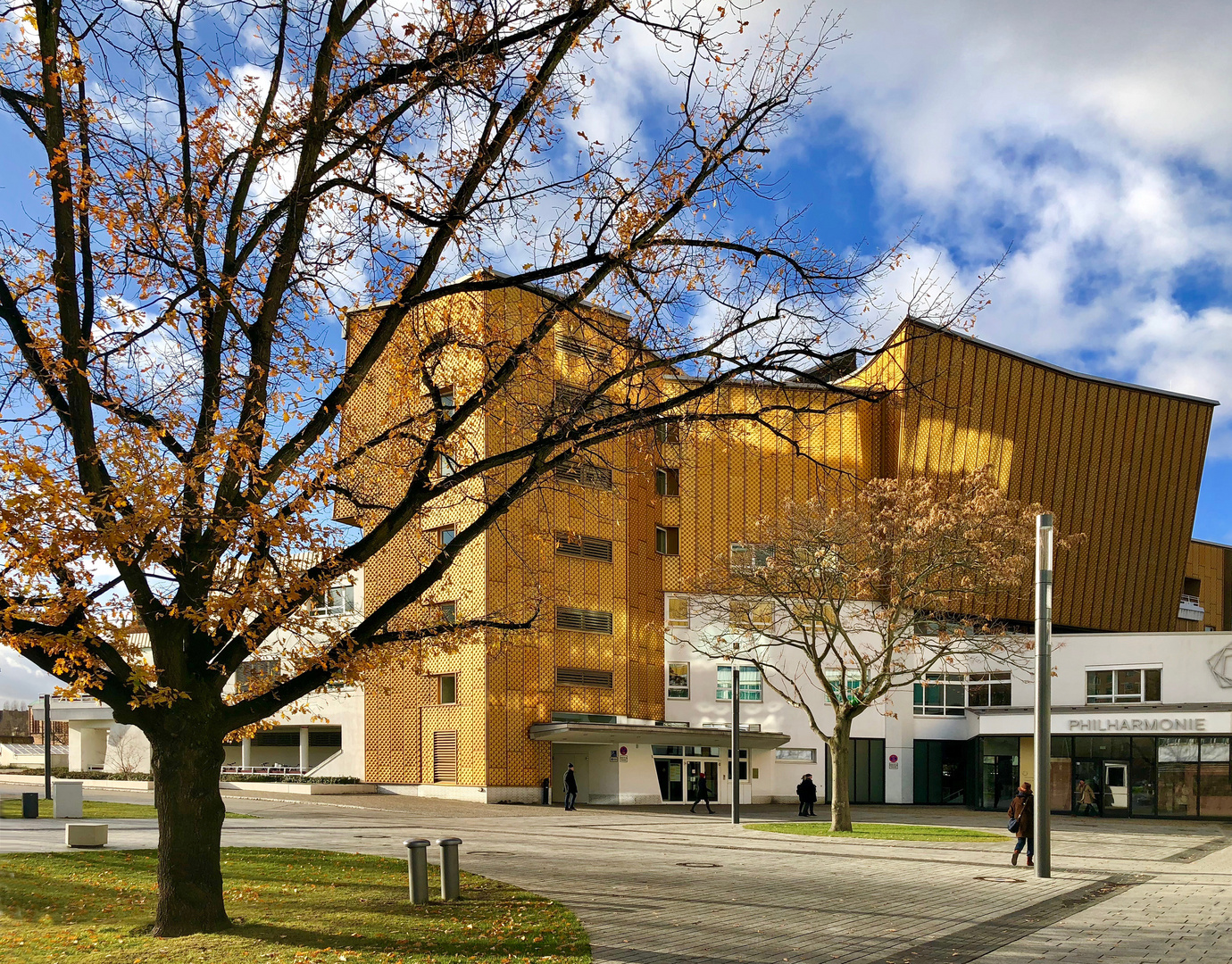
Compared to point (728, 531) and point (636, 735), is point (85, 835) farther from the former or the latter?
point (728, 531)

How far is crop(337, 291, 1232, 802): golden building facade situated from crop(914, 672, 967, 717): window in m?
4.49

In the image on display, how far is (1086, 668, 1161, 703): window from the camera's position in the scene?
4556 centimetres

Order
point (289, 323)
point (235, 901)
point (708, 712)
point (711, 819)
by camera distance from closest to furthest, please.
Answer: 1. point (289, 323)
2. point (235, 901)
3. point (711, 819)
4. point (708, 712)

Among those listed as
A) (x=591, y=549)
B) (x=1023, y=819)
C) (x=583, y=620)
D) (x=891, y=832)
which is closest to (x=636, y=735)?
(x=583, y=620)

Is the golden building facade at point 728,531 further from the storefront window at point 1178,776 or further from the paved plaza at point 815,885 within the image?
the storefront window at point 1178,776

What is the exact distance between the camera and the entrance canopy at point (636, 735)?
140 feet

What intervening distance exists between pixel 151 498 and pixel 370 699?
1522 inches

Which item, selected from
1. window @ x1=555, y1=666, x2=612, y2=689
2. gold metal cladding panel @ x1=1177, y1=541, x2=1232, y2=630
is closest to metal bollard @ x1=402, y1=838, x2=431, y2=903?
window @ x1=555, y1=666, x2=612, y2=689

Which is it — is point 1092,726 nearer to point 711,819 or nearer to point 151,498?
point 711,819

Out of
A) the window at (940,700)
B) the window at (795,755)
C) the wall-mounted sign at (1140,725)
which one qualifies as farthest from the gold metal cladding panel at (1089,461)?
the window at (795,755)

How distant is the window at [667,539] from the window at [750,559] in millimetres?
14119

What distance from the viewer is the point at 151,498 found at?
945 centimetres

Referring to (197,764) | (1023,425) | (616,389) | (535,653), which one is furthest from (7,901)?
(1023,425)

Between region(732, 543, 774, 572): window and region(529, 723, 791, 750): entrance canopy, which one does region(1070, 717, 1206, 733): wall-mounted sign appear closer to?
region(529, 723, 791, 750): entrance canopy
